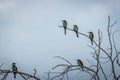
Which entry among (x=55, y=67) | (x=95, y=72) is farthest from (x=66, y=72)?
(x=95, y=72)

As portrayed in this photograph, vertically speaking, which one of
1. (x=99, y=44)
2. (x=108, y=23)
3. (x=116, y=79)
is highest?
(x=108, y=23)

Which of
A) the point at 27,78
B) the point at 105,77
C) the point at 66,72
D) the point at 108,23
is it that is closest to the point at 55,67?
the point at 66,72

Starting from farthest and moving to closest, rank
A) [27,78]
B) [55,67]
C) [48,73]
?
1. [48,73]
2. [55,67]
3. [27,78]

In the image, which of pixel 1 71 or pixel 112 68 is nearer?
pixel 1 71

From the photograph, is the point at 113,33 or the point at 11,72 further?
the point at 113,33

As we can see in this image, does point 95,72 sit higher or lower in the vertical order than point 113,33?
lower

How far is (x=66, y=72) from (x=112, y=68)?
195 cm

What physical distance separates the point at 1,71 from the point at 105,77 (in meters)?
4.21

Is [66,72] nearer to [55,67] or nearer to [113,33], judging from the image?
[55,67]

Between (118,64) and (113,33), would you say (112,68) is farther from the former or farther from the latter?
(113,33)

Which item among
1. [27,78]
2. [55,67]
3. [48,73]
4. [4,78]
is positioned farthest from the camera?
[48,73]

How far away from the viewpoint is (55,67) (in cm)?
1079

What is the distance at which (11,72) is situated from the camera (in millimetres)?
9539

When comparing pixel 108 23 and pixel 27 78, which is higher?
pixel 108 23
